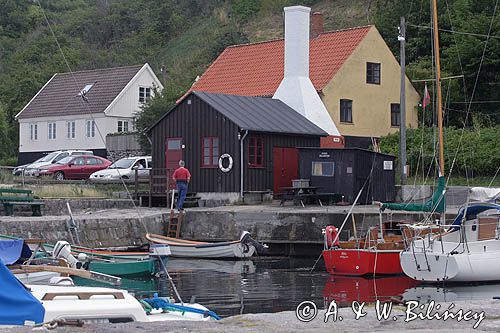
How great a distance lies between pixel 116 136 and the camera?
5462cm

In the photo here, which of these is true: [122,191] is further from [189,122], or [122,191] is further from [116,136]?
[116,136]

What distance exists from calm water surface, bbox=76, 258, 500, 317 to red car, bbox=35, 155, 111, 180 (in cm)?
1770

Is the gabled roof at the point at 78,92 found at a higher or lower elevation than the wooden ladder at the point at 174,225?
higher

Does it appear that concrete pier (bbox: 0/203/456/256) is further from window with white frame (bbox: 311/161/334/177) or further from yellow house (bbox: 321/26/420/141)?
yellow house (bbox: 321/26/420/141)

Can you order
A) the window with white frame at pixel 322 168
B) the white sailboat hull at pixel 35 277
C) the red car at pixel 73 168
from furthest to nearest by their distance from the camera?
the red car at pixel 73 168, the window with white frame at pixel 322 168, the white sailboat hull at pixel 35 277

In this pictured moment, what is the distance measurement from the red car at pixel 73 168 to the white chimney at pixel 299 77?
31.4ft

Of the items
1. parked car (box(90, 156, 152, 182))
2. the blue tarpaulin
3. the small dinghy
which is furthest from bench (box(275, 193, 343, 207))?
the blue tarpaulin

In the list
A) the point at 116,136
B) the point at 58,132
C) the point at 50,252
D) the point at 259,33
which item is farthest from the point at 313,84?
the point at 259,33

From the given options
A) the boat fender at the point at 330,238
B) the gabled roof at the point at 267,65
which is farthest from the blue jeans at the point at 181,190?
the gabled roof at the point at 267,65

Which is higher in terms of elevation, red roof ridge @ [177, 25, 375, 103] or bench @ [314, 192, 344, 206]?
red roof ridge @ [177, 25, 375, 103]

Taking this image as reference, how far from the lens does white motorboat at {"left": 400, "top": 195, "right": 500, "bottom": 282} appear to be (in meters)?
24.6

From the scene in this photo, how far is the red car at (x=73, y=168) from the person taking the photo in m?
45.4

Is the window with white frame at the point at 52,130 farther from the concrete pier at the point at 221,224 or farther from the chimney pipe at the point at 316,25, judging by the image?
the concrete pier at the point at 221,224

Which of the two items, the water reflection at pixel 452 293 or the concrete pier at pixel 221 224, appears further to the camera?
the concrete pier at pixel 221 224
